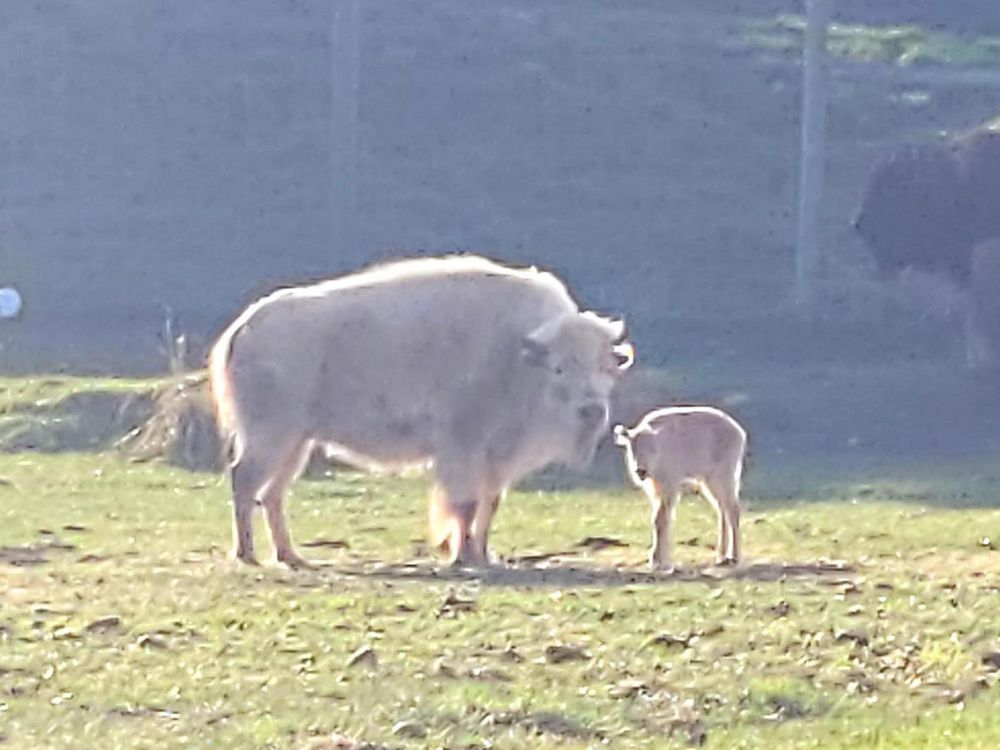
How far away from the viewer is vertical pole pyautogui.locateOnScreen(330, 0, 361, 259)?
102 ft

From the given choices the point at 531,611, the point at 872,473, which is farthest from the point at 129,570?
the point at 872,473

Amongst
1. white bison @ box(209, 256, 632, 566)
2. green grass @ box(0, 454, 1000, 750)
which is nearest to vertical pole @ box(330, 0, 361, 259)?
green grass @ box(0, 454, 1000, 750)

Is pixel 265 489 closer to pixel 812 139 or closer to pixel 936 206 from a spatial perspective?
pixel 936 206

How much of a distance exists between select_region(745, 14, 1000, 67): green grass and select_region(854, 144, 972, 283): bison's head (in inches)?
430

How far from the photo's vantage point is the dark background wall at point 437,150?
31.2 metres

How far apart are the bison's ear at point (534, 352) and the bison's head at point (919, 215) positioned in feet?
35.0

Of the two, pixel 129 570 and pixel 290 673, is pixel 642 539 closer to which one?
pixel 129 570

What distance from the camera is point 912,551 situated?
16.5 metres

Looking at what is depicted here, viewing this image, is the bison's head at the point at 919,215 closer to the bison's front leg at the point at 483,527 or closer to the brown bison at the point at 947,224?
the brown bison at the point at 947,224

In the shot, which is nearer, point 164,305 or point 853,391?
point 853,391

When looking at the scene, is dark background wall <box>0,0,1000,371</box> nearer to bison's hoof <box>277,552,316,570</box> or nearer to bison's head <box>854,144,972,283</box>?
bison's head <box>854,144,972,283</box>

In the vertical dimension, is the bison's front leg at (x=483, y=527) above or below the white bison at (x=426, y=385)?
below

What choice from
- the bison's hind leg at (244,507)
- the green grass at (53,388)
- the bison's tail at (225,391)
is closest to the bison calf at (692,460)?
the bison's hind leg at (244,507)

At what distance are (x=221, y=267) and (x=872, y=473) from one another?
12.4 metres
